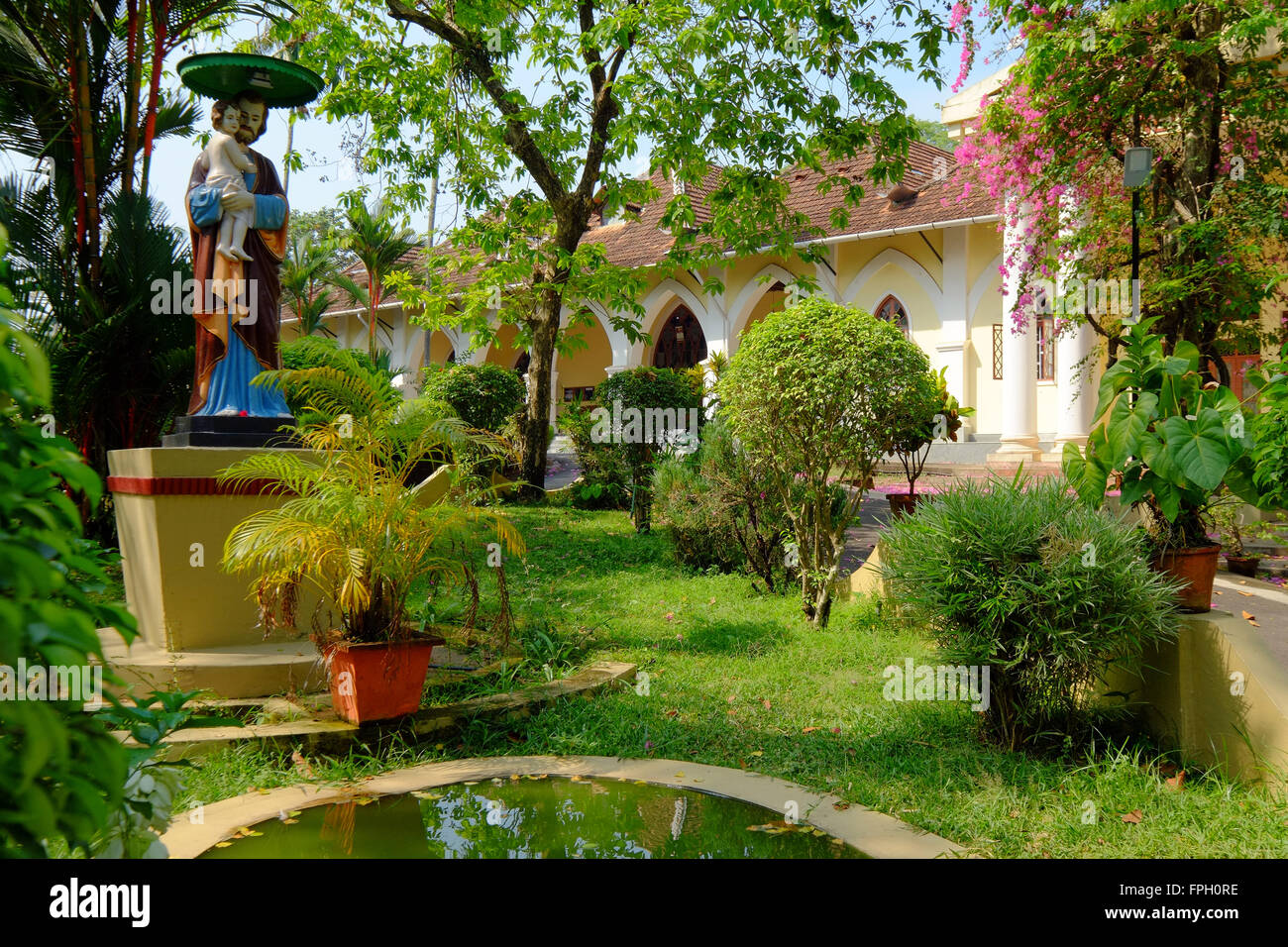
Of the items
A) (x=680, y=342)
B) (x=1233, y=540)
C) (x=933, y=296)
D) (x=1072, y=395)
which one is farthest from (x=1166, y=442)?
(x=680, y=342)

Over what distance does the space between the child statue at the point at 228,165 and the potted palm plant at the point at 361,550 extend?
5.07 ft

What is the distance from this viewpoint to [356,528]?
4.38m

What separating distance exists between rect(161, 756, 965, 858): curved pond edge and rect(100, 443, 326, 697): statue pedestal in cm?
115

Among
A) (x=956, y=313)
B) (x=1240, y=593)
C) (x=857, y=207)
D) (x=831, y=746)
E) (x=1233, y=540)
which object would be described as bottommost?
(x=831, y=746)

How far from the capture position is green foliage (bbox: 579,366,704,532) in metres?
11.3

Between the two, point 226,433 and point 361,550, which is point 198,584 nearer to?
point 226,433

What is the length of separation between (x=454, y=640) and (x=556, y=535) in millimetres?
4148

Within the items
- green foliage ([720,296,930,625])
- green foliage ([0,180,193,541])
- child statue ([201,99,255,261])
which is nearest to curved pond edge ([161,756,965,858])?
green foliage ([720,296,930,625])

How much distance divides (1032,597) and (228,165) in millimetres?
5214

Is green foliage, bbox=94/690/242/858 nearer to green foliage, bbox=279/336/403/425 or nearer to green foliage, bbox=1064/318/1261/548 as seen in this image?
green foliage, bbox=279/336/403/425

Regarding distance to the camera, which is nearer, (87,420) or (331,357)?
(331,357)
